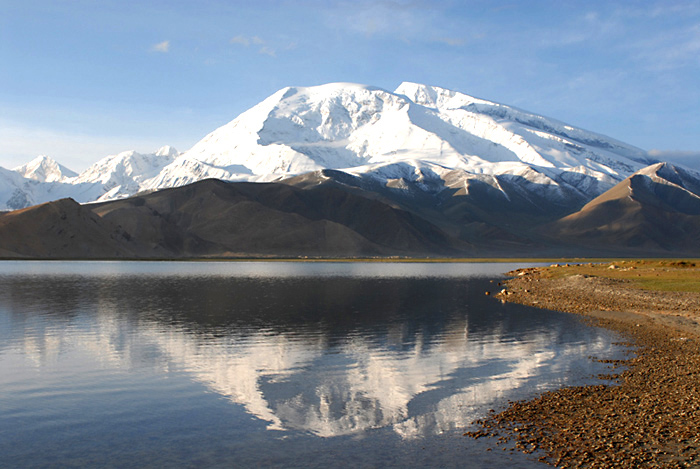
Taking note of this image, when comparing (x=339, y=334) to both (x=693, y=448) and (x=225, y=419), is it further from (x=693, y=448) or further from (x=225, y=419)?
(x=693, y=448)

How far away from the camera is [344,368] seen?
1145 inches

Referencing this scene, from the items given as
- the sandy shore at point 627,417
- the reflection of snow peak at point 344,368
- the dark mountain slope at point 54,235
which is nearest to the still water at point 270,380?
the reflection of snow peak at point 344,368

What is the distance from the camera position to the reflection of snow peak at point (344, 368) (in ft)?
70.3

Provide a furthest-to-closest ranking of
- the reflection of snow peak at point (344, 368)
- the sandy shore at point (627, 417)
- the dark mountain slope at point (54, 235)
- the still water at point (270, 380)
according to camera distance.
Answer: the dark mountain slope at point (54, 235)
the reflection of snow peak at point (344, 368)
the still water at point (270, 380)
the sandy shore at point (627, 417)

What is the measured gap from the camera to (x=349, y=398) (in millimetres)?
23500

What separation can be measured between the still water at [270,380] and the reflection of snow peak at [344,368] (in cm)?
10

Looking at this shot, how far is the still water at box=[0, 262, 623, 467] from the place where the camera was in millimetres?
18000

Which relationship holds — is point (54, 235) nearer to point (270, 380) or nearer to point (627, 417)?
point (270, 380)

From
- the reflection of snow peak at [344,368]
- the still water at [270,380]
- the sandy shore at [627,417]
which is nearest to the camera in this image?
the sandy shore at [627,417]

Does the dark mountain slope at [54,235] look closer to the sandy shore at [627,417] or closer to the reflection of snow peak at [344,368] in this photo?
the reflection of snow peak at [344,368]

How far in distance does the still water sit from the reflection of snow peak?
4.0 inches

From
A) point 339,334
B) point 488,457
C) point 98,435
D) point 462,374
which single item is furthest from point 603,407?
point 339,334

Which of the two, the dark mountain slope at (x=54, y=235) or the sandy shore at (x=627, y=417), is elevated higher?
the dark mountain slope at (x=54, y=235)

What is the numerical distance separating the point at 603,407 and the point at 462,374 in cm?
785
